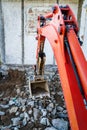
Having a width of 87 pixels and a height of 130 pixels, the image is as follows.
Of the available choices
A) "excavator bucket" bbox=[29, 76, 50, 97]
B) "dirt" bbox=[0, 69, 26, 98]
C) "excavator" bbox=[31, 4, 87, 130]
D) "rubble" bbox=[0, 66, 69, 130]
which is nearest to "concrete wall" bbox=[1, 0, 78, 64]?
"dirt" bbox=[0, 69, 26, 98]

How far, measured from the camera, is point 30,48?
5805 millimetres

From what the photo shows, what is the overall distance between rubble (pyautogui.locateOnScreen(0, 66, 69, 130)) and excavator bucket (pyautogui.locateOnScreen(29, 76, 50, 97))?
0.10m

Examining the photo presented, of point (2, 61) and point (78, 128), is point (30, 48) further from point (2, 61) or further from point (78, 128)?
point (78, 128)

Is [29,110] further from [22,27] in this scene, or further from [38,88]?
[22,27]

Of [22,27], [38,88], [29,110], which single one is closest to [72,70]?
[29,110]

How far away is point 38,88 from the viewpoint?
4.25m

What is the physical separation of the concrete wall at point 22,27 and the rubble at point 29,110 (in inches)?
52.8

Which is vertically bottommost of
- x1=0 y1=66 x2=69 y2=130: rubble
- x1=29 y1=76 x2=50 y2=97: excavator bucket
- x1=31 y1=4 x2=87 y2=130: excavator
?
x1=0 y1=66 x2=69 y2=130: rubble

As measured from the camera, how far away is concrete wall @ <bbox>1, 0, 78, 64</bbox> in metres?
5.47

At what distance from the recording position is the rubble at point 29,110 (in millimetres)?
3320

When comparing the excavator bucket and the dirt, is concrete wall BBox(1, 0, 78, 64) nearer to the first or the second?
the dirt

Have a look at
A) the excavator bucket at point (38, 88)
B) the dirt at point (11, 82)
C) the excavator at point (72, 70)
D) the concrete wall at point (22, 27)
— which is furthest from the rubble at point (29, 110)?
the excavator at point (72, 70)

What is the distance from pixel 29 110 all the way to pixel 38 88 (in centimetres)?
64

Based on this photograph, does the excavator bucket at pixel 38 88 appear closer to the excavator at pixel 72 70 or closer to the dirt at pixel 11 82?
the dirt at pixel 11 82
